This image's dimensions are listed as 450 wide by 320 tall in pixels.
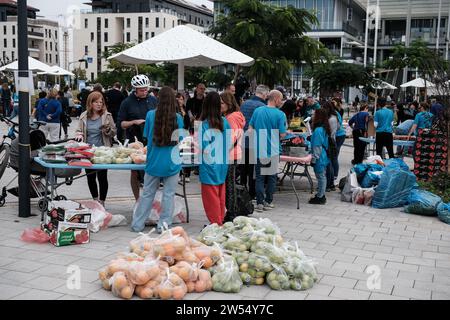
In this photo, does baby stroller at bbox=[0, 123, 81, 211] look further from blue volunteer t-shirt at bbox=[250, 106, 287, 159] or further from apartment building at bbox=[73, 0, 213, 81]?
apartment building at bbox=[73, 0, 213, 81]

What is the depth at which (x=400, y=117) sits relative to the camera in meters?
21.1

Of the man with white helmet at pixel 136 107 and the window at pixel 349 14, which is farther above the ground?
the window at pixel 349 14

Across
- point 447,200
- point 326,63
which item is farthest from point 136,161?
point 326,63

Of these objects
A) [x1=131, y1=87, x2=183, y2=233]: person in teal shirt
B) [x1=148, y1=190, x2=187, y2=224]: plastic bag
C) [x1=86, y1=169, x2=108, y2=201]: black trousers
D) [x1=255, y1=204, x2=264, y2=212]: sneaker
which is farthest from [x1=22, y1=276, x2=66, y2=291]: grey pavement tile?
[x1=255, y1=204, x2=264, y2=212]: sneaker

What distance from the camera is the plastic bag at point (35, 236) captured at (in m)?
6.08

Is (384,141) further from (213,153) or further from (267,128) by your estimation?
(213,153)

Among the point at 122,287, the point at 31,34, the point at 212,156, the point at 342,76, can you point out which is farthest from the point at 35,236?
the point at 31,34

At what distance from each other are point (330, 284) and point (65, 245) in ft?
9.82

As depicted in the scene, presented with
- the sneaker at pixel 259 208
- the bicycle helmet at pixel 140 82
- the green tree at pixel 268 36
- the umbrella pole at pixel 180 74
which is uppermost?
the green tree at pixel 268 36

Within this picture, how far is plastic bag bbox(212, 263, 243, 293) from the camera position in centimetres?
465

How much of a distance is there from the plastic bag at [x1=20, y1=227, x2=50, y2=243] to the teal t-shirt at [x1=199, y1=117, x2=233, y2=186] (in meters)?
1.96

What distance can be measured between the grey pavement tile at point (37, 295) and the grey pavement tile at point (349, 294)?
2411mm

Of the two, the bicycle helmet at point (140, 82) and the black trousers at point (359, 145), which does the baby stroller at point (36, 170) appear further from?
the black trousers at point (359, 145)

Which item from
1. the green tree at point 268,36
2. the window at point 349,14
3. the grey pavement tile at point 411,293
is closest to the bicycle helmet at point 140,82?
the grey pavement tile at point 411,293
